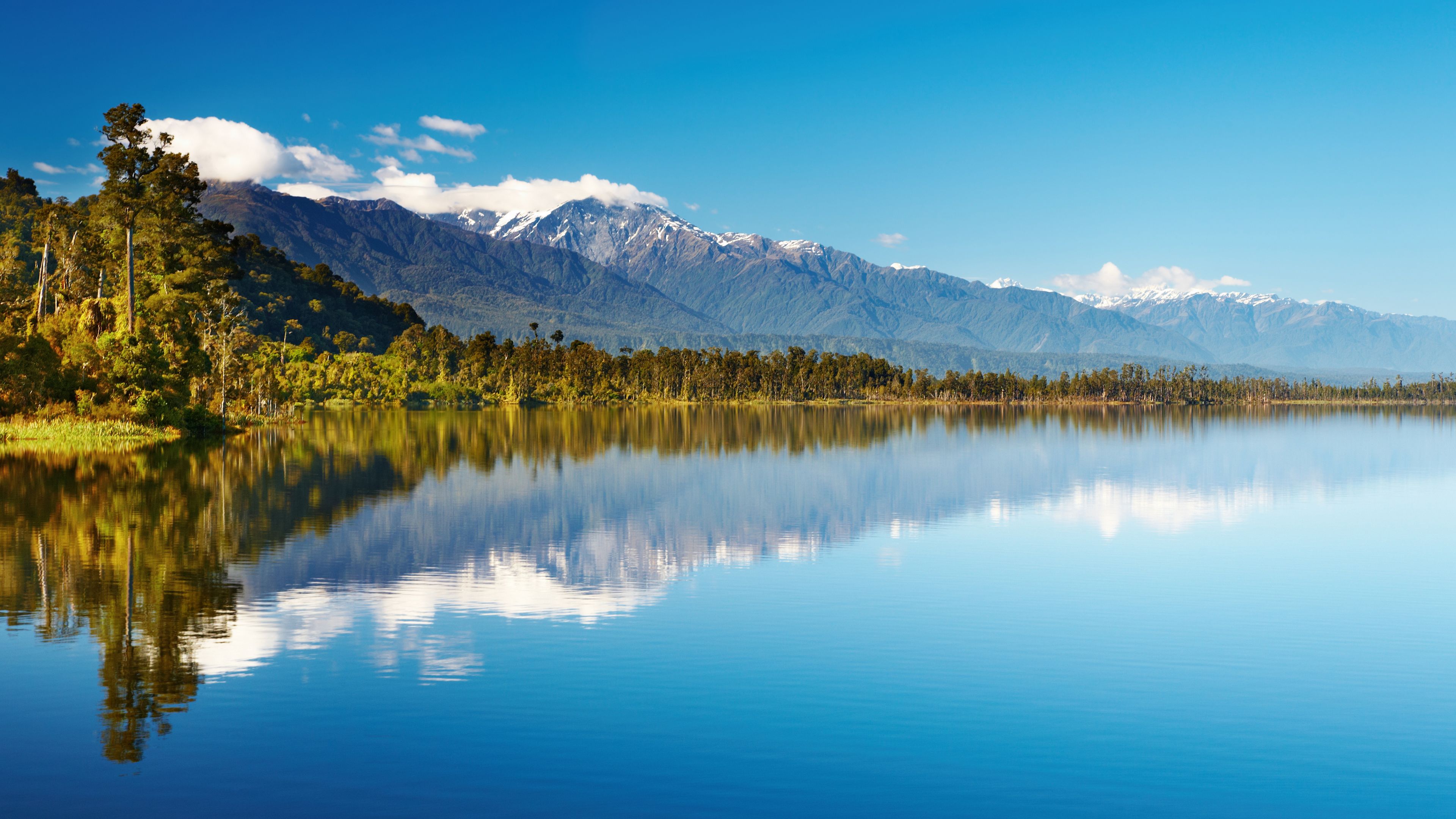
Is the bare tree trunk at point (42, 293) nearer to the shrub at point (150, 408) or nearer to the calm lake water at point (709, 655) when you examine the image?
the shrub at point (150, 408)

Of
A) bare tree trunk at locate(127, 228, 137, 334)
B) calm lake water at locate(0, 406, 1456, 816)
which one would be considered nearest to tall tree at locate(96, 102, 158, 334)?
bare tree trunk at locate(127, 228, 137, 334)

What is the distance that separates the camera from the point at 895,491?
4466cm

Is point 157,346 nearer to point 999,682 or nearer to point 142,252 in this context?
point 142,252

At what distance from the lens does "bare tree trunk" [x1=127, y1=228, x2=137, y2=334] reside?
6488cm

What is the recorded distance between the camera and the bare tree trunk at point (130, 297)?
6488 cm

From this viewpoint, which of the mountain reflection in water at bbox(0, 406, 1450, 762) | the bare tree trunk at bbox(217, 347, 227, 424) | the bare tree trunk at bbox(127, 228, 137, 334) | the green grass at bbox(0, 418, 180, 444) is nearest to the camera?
the mountain reflection in water at bbox(0, 406, 1450, 762)

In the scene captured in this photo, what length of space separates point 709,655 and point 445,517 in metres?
18.7

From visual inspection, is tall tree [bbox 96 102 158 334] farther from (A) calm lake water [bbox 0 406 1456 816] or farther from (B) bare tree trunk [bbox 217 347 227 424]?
(A) calm lake water [bbox 0 406 1456 816]

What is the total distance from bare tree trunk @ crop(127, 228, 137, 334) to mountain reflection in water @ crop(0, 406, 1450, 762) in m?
9.28

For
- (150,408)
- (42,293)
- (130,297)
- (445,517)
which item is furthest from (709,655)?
(42,293)

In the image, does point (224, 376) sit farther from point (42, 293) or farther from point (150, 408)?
point (150, 408)

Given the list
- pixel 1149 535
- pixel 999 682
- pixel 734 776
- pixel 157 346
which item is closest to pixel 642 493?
pixel 1149 535

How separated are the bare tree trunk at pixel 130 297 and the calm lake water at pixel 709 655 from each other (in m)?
28.8

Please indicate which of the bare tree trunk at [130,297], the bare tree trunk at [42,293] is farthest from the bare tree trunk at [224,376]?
the bare tree trunk at [42,293]
